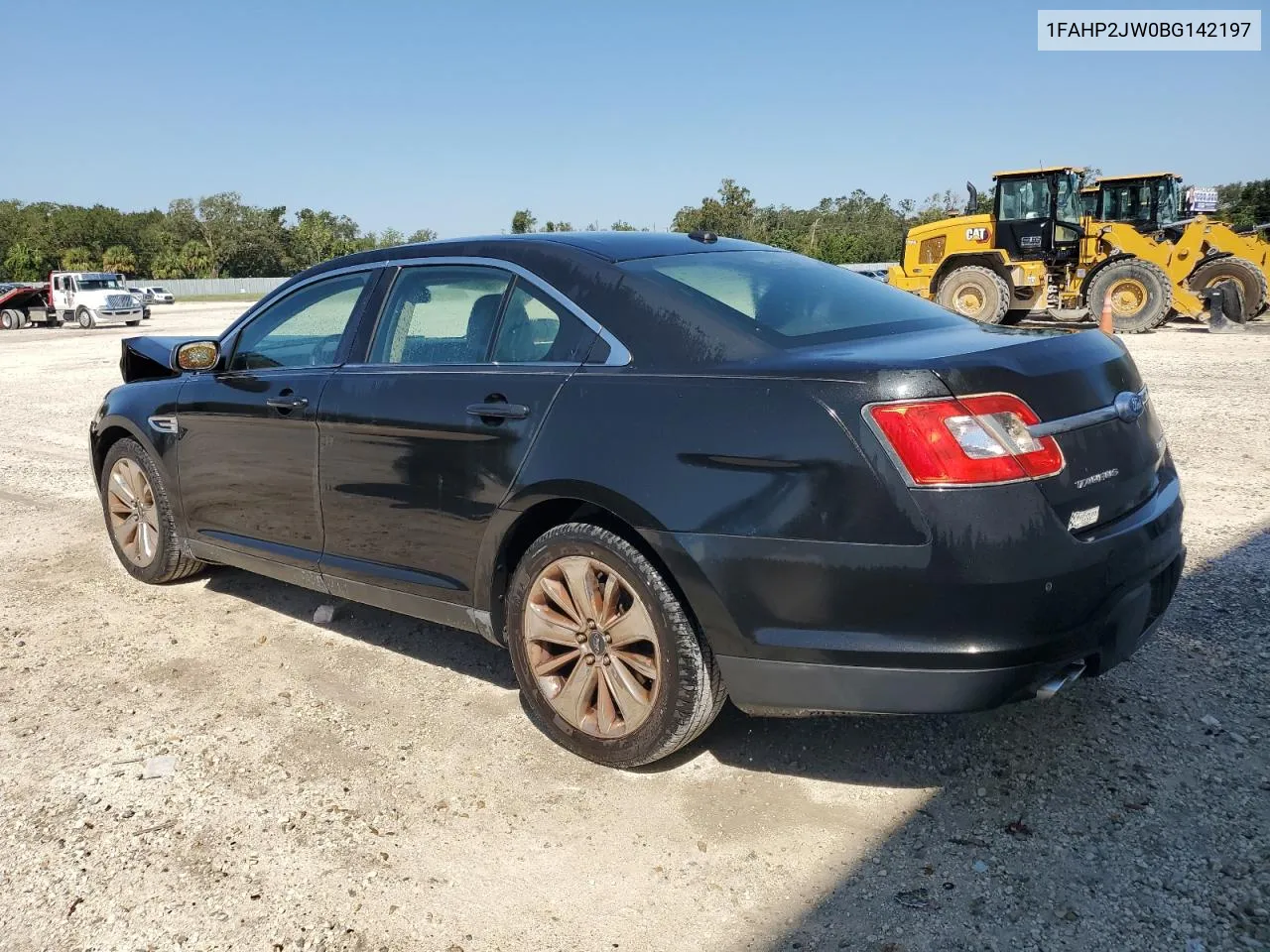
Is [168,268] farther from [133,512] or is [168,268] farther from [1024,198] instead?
[133,512]

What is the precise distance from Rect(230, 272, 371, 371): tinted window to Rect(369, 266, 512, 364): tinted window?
252mm

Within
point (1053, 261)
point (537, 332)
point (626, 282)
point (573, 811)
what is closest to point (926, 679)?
point (573, 811)

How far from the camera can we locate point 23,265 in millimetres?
77250

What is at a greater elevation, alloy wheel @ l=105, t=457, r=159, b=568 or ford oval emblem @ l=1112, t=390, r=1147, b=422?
ford oval emblem @ l=1112, t=390, r=1147, b=422

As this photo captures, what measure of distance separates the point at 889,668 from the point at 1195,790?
1.04m

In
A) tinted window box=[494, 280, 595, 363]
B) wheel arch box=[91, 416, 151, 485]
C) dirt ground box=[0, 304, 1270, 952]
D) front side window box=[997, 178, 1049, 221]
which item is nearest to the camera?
dirt ground box=[0, 304, 1270, 952]

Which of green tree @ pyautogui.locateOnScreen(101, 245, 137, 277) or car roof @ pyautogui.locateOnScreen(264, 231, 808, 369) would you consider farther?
green tree @ pyautogui.locateOnScreen(101, 245, 137, 277)

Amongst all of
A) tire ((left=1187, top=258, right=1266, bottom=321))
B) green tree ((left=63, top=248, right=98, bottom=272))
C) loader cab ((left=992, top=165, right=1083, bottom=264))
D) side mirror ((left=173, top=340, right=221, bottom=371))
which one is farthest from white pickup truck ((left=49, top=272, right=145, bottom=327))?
green tree ((left=63, top=248, right=98, bottom=272))

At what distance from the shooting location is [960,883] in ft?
8.07

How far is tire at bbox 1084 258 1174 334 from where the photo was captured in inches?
662

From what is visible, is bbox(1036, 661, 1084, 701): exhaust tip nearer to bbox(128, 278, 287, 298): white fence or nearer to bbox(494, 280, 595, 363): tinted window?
bbox(494, 280, 595, 363): tinted window

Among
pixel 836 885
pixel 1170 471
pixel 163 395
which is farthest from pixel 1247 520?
pixel 163 395

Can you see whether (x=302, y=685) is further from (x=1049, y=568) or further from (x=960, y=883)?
(x=1049, y=568)

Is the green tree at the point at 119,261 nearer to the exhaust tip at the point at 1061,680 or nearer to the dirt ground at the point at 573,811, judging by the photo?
the dirt ground at the point at 573,811
